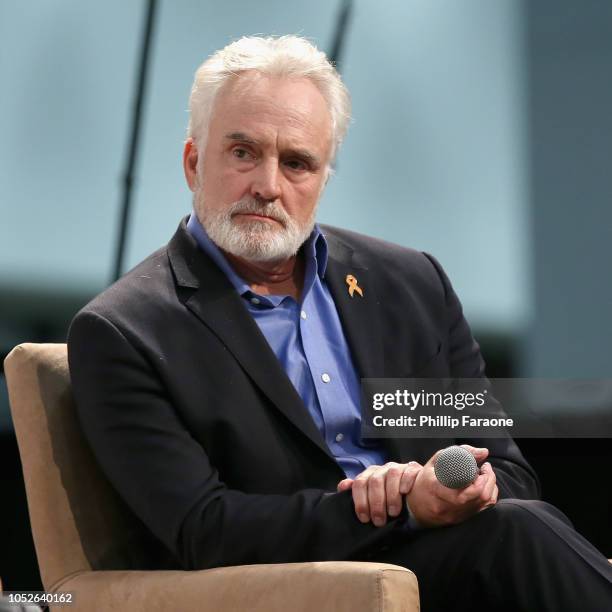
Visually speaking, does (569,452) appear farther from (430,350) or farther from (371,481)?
(371,481)

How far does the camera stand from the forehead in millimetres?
2213

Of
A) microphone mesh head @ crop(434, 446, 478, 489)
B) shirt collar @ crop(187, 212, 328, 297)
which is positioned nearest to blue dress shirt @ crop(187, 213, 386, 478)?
shirt collar @ crop(187, 212, 328, 297)

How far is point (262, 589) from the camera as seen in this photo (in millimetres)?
1660

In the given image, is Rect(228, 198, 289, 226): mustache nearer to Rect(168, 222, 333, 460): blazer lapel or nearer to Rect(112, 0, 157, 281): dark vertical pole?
Rect(168, 222, 333, 460): blazer lapel

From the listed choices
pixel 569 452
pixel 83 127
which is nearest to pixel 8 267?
pixel 83 127

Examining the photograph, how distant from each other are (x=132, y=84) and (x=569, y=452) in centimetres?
159

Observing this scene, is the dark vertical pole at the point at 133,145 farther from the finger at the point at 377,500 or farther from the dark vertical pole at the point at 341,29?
the finger at the point at 377,500

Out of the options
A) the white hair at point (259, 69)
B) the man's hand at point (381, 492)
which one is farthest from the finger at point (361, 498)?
the white hair at point (259, 69)

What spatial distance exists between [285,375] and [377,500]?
0.33 m

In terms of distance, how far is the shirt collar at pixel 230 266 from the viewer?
2.21 meters

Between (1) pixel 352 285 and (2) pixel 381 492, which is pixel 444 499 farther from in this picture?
(1) pixel 352 285

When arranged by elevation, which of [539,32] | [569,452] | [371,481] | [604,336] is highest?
[539,32]

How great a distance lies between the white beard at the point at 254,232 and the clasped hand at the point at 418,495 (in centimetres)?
53

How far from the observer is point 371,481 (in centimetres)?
182
